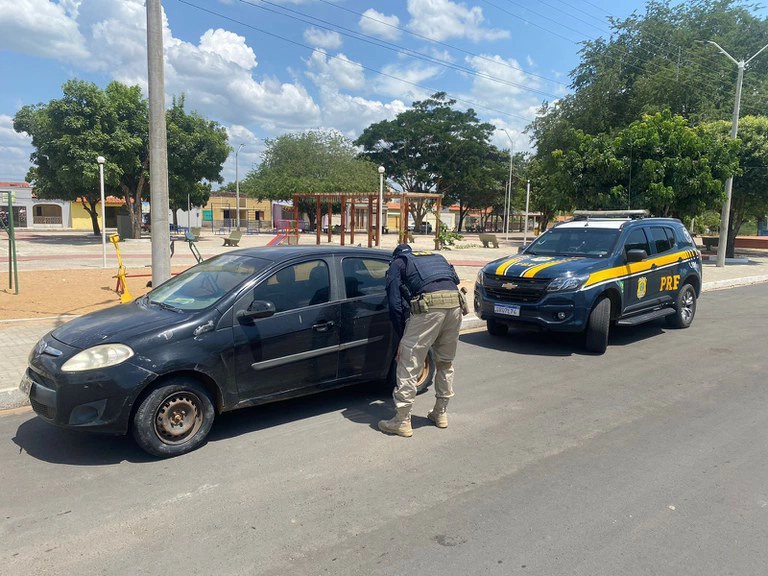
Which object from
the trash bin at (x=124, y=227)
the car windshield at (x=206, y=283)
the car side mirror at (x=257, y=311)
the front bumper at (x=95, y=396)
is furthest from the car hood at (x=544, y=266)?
the trash bin at (x=124, y=227)

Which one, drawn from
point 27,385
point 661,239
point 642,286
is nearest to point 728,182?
point 661,239

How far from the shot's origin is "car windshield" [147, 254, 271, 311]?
4879mm

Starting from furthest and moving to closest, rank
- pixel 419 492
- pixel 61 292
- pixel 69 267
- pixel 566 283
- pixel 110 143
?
pixel 110 143
pixel 69 267
pixel 61 292
pixel 566 283
pixel 419 492

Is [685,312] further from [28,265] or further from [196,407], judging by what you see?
Result: [28,265]

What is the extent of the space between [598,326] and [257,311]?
4.97 m

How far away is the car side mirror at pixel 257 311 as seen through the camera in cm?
461

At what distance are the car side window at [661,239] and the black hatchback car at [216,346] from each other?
5497mm

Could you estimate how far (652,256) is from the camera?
29.4ft

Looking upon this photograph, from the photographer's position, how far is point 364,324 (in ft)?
17.5

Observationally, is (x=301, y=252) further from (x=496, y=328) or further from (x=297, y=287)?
(x=496, y=328)

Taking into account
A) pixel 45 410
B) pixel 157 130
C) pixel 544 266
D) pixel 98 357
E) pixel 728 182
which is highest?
pixel 728 182

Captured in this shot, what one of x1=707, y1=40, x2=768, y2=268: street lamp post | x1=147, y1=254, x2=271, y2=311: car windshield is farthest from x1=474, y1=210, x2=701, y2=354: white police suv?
x1=707, y1=40, x2=768, y2=268: street lamp post

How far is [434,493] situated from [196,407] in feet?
6.39

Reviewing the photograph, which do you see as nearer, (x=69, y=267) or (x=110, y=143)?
(x=69, y=267)
